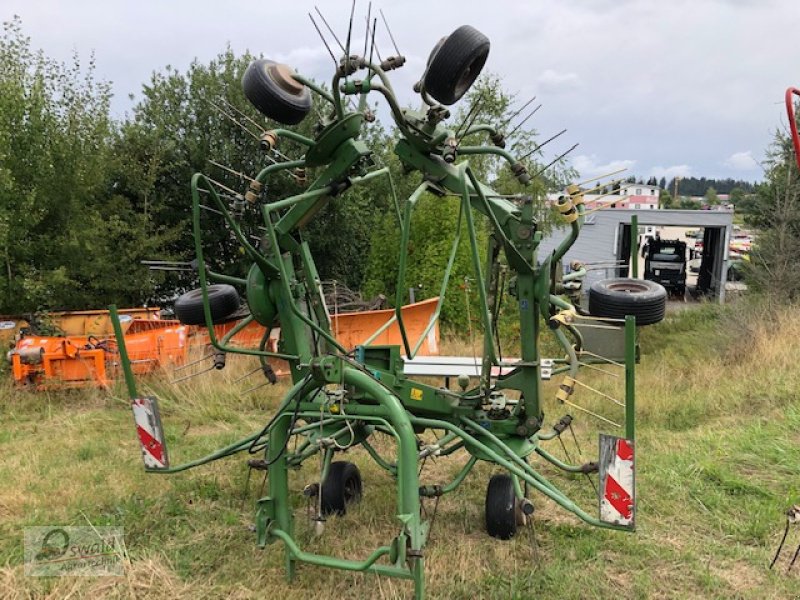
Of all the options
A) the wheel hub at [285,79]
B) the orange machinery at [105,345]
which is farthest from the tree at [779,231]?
the wheel hub at [285,79]

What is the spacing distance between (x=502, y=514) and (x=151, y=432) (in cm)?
231

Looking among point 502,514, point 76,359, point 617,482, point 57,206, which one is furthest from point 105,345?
point 617,482

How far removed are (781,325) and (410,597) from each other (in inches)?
366

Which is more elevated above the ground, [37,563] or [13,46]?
[13,46]

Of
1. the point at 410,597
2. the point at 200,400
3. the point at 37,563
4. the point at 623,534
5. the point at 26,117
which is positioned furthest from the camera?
the point at 26,117

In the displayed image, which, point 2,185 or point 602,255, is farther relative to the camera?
point 602,255

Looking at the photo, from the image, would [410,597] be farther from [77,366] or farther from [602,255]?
[602,255]

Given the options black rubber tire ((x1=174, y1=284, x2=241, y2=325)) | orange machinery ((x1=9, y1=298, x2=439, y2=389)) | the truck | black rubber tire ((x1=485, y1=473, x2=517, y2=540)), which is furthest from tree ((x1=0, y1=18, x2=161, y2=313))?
the truck

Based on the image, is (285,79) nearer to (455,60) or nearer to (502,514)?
(455,60)

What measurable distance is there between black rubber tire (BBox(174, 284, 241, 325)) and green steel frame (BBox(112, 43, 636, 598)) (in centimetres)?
46

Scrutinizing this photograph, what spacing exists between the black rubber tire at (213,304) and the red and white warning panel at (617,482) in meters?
2.74

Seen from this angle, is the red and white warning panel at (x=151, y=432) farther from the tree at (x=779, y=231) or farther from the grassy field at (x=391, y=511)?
the tree at (x=779, y=231)

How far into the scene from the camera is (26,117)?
947 centimetres

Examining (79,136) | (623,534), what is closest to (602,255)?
(79,136)
